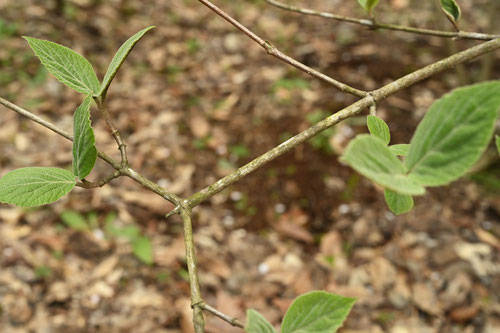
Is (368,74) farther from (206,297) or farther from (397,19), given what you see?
(206,297)

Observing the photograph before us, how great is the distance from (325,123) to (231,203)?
289cm

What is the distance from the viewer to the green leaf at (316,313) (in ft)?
1.26

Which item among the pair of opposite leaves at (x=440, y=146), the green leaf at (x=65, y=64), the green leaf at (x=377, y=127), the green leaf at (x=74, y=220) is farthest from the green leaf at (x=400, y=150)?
the green leaf at (x=74, y=220)

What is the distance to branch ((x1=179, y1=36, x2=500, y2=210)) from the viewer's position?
0.50 metres

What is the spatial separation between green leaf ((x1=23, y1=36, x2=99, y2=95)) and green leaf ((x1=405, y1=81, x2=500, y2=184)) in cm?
41

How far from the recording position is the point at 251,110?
13.4 ft

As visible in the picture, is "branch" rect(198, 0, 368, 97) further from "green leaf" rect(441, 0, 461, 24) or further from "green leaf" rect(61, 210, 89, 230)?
"green leaf" rect(61, 210, 89, 230)

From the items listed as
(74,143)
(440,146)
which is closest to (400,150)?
(440,146)

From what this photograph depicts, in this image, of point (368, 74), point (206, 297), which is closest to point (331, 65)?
point (368, 74)

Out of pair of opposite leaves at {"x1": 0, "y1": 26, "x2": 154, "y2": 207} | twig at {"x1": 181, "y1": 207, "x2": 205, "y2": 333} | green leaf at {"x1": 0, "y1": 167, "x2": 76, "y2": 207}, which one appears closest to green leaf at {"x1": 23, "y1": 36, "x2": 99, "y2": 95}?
pair of opposite leaves at {"x1": 0, "y1": 26, "x2": 154, "y2": 207}

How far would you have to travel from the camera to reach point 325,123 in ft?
1.69

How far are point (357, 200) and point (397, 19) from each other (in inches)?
110

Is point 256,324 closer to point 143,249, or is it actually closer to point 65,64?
point 65,64

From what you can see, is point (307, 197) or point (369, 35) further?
point (369, 35)
